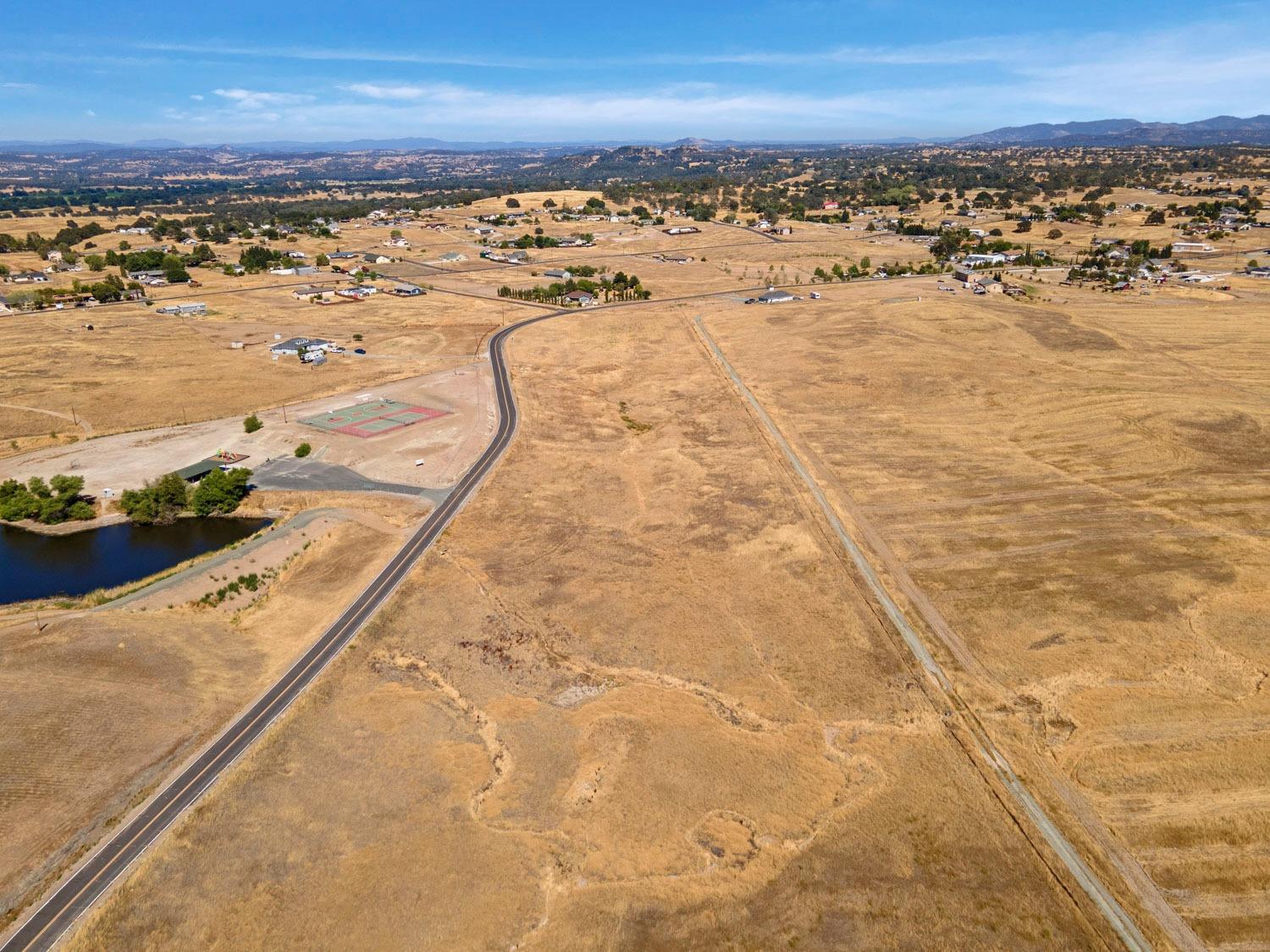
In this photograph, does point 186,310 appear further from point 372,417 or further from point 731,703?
point 731,703

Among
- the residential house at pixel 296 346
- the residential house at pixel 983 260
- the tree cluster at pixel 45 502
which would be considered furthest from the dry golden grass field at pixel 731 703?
the residential house at pixel 983 260

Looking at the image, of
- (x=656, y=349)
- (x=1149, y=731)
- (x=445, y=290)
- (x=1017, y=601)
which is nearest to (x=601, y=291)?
(x=445, y=290)

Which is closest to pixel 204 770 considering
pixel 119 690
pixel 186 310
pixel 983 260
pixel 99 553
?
pixel 119 690

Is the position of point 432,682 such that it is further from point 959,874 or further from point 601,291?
point 601,291

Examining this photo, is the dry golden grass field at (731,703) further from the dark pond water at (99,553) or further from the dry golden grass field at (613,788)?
the dark pond water at (99,553)

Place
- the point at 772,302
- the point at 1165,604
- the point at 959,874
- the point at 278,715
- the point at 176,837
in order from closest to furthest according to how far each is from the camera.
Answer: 1. the point at 959,874
2. the point at 176,837
3. the point at 278,715
4. the point at 1165,604
5. the point at 772,302

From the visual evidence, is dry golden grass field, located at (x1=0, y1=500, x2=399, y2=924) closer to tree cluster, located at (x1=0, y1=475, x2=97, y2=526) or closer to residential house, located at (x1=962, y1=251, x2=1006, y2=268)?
tree cluster, located at (x1=0, y1=475, x2=97, y2=526)
